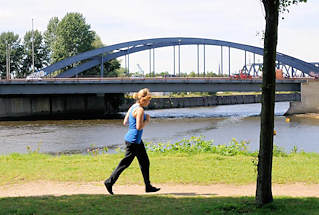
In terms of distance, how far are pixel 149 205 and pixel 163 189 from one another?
6.84ft

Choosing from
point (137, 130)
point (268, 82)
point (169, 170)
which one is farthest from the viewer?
point (169, 170)

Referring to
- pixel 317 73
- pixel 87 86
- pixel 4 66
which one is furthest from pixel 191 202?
pixel 4 66

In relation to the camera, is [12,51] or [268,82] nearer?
[268,82]

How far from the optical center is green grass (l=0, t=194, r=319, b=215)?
24.1ft

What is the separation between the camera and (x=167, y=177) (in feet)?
36.7

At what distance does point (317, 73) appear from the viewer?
77.5m

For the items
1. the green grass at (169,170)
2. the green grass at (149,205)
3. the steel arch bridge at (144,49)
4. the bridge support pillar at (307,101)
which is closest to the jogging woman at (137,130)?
the green grass at (149,205)

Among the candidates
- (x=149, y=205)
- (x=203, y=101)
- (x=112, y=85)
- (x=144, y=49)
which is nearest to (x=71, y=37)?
(x=144, y=49)

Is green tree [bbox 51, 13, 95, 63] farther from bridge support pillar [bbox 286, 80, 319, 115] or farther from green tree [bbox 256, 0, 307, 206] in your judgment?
green tree [bbox 256, 0, 307, 206]

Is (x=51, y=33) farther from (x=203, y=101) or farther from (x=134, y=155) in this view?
(x=134, y=155)

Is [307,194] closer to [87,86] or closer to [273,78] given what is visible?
[273,78]

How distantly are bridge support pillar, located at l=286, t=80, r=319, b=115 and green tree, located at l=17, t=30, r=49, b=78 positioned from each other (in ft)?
159

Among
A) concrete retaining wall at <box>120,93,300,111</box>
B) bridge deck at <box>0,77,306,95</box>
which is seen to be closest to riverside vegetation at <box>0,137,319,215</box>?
bridge deck at <box>0,77,306,95</box>

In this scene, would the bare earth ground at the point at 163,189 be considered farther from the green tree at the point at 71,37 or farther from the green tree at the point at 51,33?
the green tree at the point at 51,33
